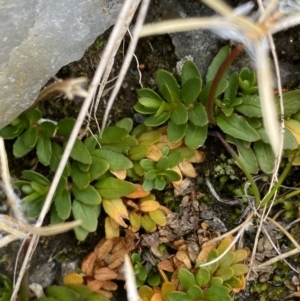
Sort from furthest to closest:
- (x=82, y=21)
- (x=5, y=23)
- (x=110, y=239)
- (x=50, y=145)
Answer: (x=110, y=239)
(x=50, y=145)
(x=82, y=21)
(x=5, y=23)

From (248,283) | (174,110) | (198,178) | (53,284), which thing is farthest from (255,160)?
(53,284)

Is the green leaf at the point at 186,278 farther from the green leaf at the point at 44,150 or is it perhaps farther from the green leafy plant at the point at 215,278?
the green leaf at the point at 44,150

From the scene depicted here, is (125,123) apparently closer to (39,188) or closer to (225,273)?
(39,188)

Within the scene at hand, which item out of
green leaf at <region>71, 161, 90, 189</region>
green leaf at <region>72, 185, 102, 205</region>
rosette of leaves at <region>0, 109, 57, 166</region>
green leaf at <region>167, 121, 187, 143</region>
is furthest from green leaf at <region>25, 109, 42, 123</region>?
green leaf at <region>167, 121, 187, 143</region>

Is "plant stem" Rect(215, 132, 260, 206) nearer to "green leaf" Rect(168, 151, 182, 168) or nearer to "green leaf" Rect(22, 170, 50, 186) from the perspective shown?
"green leaf" Rect(168, 151, 182, 168)

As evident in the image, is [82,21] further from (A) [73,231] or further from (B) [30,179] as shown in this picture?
(A) [73,231]

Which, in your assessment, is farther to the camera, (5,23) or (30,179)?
(30,179)
